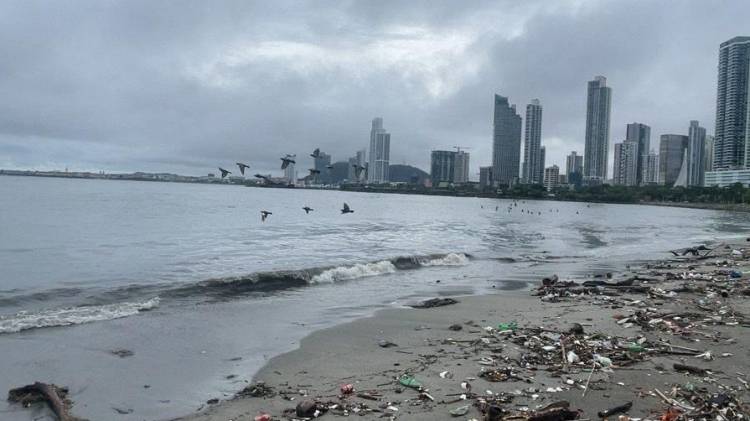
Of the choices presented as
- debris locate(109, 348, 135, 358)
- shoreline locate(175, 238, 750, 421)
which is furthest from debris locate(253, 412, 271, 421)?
debris locate(109, 348, 135, 358)

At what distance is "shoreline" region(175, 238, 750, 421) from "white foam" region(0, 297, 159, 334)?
5308mm

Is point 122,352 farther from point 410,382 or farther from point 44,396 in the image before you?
point 410,382

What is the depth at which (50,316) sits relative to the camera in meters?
13.2

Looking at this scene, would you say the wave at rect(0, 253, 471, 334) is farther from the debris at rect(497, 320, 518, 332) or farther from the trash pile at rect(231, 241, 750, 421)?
the debris at rect(497, 320, 518, 332)

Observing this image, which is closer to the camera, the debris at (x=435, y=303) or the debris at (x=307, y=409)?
the debris at (x=307, y=409)

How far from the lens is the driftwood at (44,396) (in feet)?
24.5

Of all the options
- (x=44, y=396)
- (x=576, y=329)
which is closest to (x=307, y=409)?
(x=44, y=396)

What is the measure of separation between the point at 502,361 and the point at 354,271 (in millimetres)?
14005

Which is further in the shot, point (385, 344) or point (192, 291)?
point (192, 291)

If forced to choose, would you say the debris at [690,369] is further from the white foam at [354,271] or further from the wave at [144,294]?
the white foam at [354,271]

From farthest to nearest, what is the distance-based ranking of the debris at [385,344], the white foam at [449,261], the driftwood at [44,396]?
the white foam at [449,261], the debris at [385,344], the driftwood at [44,396]

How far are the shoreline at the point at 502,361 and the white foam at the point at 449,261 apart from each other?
39.3 ft

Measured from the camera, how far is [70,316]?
523 inches

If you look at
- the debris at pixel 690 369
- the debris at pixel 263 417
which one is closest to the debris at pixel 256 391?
the debris at pixel 263 417
